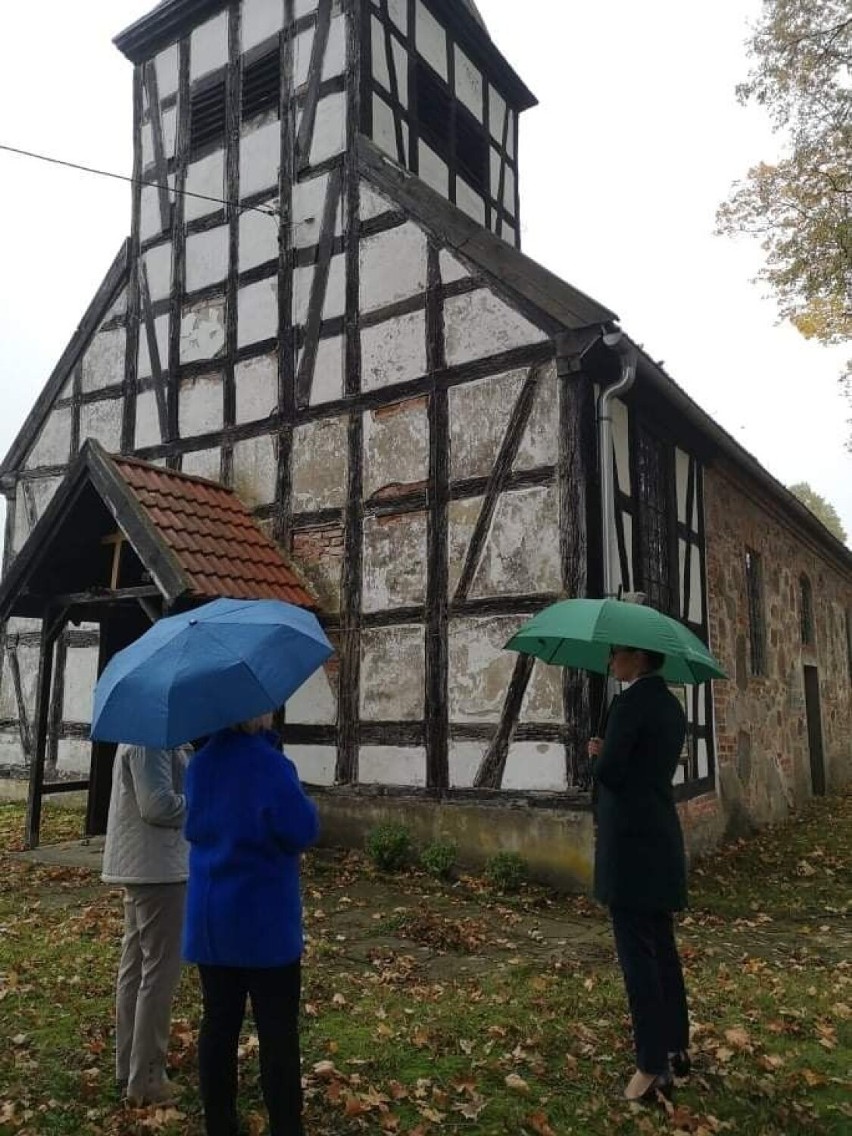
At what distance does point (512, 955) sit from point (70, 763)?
7755 millimetres

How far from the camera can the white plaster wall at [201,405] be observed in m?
10.8

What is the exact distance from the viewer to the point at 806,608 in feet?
50.5

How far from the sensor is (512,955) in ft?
18.9

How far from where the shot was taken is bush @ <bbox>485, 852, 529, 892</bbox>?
24.4ft

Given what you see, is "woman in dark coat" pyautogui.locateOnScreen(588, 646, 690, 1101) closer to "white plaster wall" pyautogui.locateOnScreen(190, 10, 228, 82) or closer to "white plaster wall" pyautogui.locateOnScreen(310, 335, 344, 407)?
"white plaster wall" pyautogui.locateOnScreen(310, 335, 344, 407)

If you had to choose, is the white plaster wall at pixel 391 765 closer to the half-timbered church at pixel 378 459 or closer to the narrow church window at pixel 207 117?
the half-timbered church at pixel 378 459

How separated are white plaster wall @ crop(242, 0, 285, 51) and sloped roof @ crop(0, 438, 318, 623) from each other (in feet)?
19.2

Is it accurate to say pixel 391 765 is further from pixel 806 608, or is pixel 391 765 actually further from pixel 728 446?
pixel 806 608

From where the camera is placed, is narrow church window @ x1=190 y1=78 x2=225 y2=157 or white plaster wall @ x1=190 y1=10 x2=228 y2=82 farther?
white plaster wall @ x1=190 y1=10 x2=228 y2=82

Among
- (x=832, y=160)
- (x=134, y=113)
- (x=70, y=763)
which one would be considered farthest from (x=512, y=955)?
(x=832, y=160)

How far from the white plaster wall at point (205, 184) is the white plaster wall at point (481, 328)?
14.0ft

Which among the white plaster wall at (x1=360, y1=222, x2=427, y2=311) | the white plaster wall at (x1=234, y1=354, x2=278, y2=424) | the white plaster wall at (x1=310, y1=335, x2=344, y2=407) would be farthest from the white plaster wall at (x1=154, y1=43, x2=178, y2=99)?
the white plaster wall at (x1=310, y1=335, x2=344, y2=407)

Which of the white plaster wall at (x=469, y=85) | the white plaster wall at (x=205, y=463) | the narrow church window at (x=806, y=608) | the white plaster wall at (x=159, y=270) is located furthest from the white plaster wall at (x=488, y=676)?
the narrow church window at (x=806, y=608)

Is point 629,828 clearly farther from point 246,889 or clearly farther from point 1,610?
point 1,610
